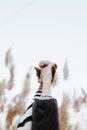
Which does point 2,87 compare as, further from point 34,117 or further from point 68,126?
point 34,117

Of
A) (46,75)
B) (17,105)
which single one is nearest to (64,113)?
(17,105)

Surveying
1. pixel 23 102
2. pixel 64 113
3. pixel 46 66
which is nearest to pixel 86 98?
pixel 64 113

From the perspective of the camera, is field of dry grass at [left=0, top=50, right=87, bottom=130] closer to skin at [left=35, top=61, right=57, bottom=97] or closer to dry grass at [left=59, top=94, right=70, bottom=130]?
dry grass at [left=59, top=94, right=70, bottom=130]

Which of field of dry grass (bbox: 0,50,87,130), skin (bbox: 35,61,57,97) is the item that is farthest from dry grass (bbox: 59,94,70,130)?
skin (bbox: 35,61,57,97)

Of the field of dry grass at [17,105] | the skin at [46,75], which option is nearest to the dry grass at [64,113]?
the field of dry grass at [17,105]

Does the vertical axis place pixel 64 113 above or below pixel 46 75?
below

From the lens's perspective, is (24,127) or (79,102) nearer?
(24,127)

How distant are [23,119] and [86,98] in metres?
2.64

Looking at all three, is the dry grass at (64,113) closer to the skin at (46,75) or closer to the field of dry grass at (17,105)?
the field of dry grass at (17,105)

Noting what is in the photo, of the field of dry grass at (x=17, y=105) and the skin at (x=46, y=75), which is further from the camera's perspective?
the field of dry grass at (x=17, y=105)

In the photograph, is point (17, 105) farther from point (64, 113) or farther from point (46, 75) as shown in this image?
point (46, 75)

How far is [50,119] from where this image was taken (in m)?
0.66

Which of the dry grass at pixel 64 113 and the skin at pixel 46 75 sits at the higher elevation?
the skin at pixel 46 75

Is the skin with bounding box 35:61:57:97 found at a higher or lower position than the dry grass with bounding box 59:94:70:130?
higher
